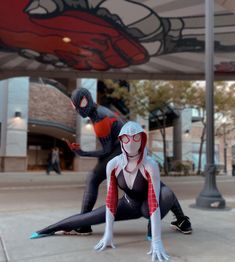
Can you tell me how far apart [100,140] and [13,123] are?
21589 millimetres

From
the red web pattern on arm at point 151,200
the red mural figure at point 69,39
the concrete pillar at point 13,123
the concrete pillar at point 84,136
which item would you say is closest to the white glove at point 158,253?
the red web pattern on arm at point 151,200

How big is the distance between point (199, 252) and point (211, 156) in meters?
4.17

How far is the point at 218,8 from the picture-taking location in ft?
35.7

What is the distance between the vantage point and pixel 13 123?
25.4 m

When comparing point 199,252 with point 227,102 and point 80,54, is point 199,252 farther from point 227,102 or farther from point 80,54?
point 227,102

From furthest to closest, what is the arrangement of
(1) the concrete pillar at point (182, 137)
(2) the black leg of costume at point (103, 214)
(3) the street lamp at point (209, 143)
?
(1) the concrete pillar at point (182, 137), (3) the street lamp at point (209, 143), (2) the black leg of costume at point (103, 214)

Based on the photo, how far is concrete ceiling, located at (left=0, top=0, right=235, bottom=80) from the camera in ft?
36.0

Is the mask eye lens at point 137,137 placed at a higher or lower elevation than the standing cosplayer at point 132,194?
higher

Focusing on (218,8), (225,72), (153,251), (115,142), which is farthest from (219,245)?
(225,72)

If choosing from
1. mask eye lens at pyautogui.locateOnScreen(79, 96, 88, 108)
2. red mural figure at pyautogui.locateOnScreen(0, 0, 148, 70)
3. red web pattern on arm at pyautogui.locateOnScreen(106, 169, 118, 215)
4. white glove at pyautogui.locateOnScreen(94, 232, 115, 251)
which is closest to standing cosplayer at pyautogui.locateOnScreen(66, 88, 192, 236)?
mask eye lens at pyautogui.locateOnScreen(79, 96, 88, 108)

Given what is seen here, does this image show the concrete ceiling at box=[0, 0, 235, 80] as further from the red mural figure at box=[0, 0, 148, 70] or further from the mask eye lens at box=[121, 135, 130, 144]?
the mask eye lens at box=[121, 135, 130, 144]

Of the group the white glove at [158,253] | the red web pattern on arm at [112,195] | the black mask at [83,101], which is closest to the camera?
the white glove at [158,253]

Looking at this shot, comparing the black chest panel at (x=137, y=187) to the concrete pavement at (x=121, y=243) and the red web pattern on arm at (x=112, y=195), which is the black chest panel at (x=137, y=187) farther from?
the concrete pavement at (x=121, y=243)

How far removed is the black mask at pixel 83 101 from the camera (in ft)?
16.0
